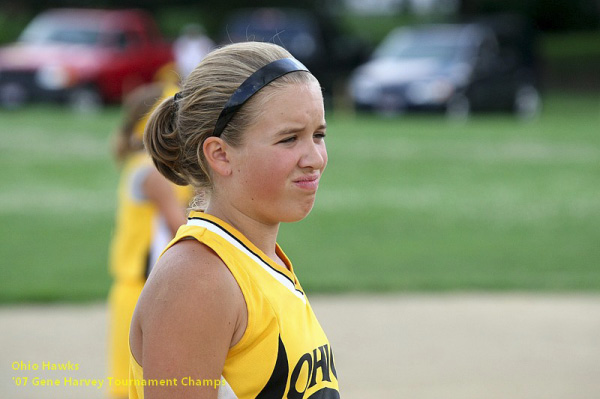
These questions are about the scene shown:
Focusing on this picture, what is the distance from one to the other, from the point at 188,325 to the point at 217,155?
17.5 inches

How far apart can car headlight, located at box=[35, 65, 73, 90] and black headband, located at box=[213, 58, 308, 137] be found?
65.5 feet

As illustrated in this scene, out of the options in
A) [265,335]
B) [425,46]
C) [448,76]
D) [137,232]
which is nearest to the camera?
[265,335]

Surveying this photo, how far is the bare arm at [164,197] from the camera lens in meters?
4.43

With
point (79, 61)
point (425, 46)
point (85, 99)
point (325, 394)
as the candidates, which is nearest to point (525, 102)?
point (425, 46)

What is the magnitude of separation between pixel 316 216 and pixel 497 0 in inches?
1223

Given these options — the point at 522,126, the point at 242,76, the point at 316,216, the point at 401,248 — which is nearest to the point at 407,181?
the point at 316,216

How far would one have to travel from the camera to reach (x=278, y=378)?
2.18 meters

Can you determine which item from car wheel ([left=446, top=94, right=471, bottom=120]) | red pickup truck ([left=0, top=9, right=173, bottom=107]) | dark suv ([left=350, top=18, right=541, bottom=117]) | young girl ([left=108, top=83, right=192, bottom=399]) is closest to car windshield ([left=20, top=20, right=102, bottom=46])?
red pickup truck ([left=0, top=9, right=173, bottom=107])

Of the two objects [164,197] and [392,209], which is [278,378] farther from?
[392,209]

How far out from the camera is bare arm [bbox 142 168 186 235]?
4.43 m

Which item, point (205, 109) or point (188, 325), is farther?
point (205, 109)

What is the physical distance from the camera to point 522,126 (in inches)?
820

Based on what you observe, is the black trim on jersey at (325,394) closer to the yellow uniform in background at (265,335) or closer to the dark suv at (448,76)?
the yellow uniform in background at (265,335)

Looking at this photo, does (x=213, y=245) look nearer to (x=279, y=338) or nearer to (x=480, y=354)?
(x=279, y=338)
